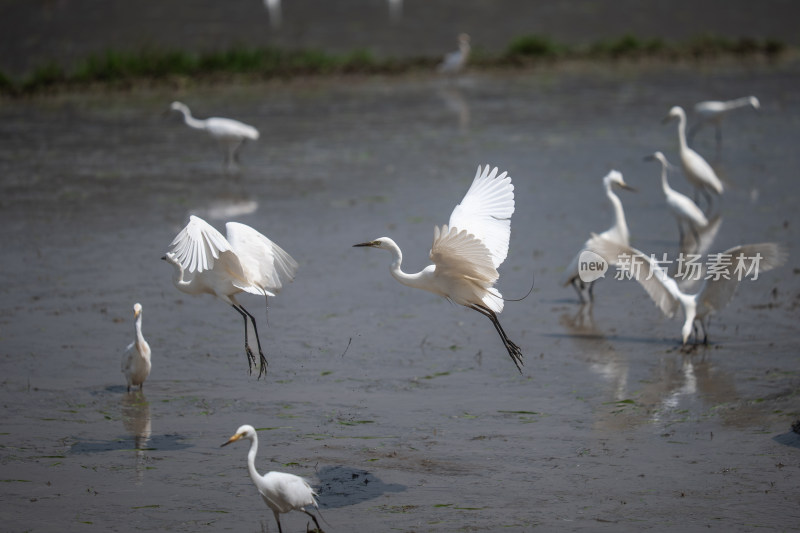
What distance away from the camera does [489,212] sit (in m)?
6.78

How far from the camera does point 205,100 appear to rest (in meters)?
19.4

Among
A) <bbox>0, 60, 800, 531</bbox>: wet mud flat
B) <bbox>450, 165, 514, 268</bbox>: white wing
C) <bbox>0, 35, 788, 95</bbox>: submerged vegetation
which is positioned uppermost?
<bbox>0, 35, 788, 95</bbox>: submerged vegetation

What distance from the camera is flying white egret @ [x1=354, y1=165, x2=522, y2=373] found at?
604cm

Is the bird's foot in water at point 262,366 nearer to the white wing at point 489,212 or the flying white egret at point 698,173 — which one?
the white wing at point 489,212

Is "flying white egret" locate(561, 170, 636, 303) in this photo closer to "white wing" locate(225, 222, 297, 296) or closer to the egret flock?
the egret flock

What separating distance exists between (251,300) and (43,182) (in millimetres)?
5599

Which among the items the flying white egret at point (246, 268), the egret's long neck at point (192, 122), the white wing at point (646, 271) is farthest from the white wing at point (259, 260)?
the egret's long neck at point (192, 122)

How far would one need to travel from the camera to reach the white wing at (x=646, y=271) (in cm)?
757

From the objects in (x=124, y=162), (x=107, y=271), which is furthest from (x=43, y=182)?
(x=107, y=271)

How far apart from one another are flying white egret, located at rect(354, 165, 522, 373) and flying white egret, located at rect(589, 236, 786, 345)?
3.71ft

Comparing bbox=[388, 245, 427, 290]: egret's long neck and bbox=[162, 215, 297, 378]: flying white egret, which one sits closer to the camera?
bbox=[388, 245, 427, 290]: egret's long neck

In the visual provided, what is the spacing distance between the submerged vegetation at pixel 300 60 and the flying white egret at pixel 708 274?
15140 mm

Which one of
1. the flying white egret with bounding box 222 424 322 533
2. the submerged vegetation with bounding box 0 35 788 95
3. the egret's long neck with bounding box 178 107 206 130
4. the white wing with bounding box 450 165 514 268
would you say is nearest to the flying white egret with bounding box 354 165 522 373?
the white wing with bounding box 450 165 514 268

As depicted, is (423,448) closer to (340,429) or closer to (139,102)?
(340,429)
